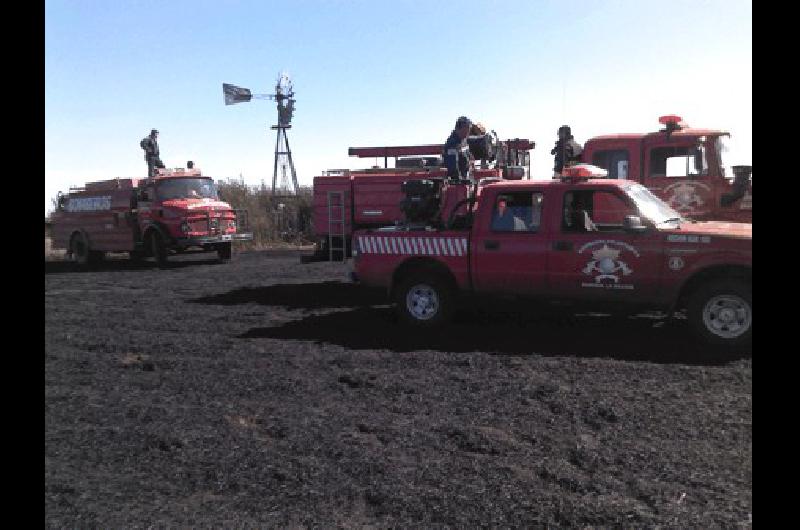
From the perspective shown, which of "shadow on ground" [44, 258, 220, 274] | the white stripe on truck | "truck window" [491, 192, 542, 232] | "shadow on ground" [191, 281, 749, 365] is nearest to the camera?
"shadow on ground" [191, 281, 749, 365]

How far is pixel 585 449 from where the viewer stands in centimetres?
437

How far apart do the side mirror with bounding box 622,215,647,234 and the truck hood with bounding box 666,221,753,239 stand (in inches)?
11.3

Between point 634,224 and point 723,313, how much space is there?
131cm

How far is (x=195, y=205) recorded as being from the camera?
18156 millimetres

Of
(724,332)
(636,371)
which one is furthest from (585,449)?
(724,332)

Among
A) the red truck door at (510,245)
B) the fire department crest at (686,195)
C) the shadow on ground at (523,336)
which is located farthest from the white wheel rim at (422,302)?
the fire department crest at (686,195)

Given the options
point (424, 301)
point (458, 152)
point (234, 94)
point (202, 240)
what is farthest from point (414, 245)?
point (234, 94)

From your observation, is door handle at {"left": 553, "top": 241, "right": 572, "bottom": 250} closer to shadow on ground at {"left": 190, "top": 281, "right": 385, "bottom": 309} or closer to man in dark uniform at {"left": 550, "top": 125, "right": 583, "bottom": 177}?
man in dark uniform at {"left": 550, "top": 125, "right": 583, "bottom": 177}

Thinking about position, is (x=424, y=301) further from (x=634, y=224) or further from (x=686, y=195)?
(x=686, y=195)

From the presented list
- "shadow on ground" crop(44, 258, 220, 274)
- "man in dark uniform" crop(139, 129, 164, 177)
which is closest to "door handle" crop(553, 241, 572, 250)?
"shadow on ground" crop(44, 258, 220, 274)

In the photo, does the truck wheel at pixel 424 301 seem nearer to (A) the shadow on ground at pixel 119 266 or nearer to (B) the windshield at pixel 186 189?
(A) the shadow on ground at pixel 119 266

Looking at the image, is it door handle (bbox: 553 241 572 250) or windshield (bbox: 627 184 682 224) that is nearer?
windshield (bbox: 627 184 682 224)

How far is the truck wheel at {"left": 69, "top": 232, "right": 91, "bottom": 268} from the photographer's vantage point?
2007cm

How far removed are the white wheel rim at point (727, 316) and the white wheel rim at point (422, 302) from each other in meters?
3.15
